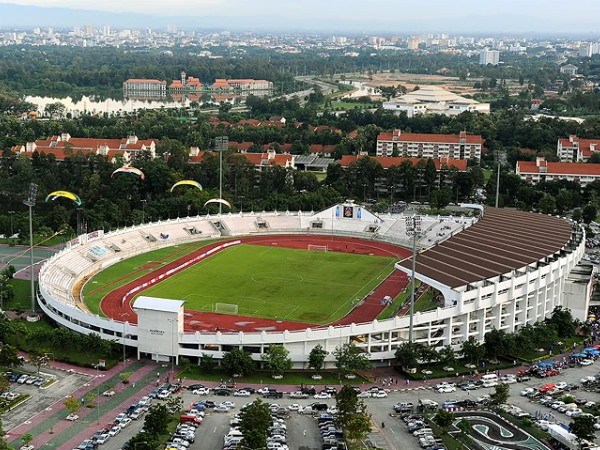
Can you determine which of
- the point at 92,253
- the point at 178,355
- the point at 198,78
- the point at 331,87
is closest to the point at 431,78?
the point at 331,87

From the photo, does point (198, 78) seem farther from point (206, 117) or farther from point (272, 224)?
point (272, 224)

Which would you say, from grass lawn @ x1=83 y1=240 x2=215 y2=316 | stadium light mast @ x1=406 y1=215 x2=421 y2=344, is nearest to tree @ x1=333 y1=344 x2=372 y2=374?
stadium light mast @ x1=406 y1=215 x2=421 y2=344

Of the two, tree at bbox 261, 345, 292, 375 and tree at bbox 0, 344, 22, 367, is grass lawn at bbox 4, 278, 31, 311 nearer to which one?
tree at bbox 0, 344, 22, 367

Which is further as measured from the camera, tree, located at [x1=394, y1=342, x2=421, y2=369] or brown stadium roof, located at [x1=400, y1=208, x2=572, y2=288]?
brown stadium roof, located at [x1=400, y1=208, x2=572, y2=288]

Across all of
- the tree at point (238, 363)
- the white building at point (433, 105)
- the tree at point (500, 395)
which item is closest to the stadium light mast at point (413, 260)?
the tree at point (500, 395)

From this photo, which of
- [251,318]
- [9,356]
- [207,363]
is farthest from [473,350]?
[9,356]

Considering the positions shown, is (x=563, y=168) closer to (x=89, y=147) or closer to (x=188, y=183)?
(x=188, y=183)
